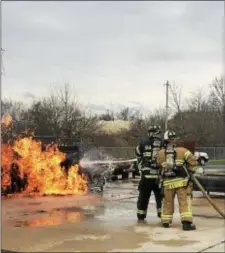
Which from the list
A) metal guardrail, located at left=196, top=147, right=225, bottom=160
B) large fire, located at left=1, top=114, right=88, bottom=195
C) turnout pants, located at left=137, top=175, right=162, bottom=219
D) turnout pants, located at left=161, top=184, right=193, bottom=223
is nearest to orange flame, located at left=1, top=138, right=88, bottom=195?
large fire, located at left=1, top=114, right=88, bottom=195

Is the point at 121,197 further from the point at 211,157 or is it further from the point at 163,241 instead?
the point at 211,157

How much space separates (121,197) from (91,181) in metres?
1.65

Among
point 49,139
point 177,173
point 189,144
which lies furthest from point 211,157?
point 177,173

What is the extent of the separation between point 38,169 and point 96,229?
542 centimetres

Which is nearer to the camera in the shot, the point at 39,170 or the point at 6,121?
the point at 39,170

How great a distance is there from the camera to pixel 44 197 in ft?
42.3

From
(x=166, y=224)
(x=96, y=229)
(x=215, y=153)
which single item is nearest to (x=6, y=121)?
(x=96, y=229)

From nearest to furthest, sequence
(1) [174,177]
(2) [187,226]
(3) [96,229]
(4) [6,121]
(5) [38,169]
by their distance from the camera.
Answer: (2) [187,226] → (3) [96,229] → (1) [174,177] → (5) [38,169] → (4) [6,121]

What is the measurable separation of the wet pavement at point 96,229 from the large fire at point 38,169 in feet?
4.01

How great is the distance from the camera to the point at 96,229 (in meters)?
8.37

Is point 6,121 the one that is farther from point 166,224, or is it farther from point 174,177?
point 166,224

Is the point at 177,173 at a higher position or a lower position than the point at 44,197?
higher

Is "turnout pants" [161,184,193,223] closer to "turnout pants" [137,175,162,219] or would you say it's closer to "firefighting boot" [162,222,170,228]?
"firefighting boot" [162,222,170,228]

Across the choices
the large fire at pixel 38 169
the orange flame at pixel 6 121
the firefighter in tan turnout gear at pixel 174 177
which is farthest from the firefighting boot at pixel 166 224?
the orange flame at pixel 6 121
